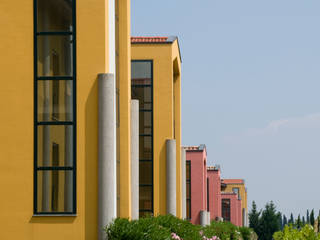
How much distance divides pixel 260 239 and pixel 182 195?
222ft

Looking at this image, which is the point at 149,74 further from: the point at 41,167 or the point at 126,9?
the point at 41,167

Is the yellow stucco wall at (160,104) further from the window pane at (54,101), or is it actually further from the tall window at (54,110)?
the window pane at (54,101)

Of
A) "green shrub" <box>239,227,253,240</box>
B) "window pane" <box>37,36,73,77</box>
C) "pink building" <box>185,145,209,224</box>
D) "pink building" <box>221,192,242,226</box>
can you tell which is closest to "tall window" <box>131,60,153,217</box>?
"pink building" <box>185,145,209,224</box>

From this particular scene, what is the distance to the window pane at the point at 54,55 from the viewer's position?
19.7 m

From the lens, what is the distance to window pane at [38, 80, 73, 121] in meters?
19.5

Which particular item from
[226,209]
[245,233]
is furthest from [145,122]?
[226,209]

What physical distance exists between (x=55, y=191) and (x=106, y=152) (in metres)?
1.62

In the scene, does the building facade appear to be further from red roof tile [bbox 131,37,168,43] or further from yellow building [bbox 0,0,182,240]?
yellow building [bbox 0,0,182,240]

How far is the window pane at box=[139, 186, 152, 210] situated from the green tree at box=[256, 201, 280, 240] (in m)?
71.8

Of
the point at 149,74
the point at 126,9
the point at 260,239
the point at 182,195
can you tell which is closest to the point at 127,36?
the point at 126,9

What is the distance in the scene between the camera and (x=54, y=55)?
65.0 feet
